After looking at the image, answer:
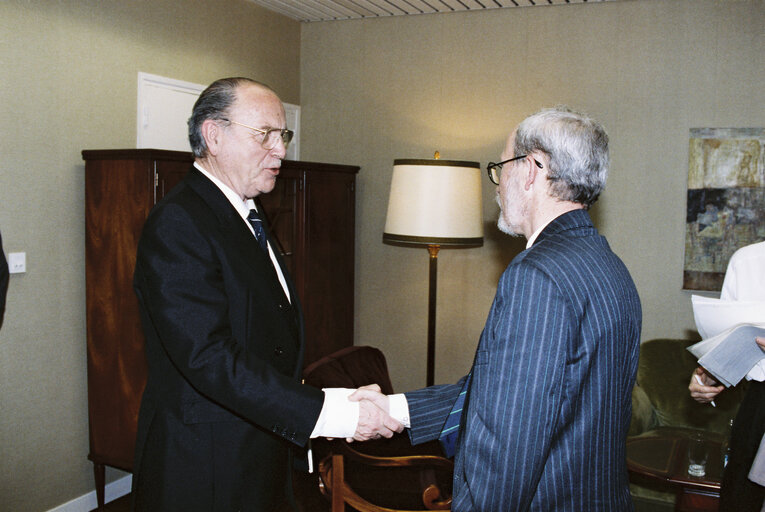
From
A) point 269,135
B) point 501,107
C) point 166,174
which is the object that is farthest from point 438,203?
point 269,135

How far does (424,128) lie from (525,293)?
3679 millimetres

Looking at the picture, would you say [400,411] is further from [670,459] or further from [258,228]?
[670,459]

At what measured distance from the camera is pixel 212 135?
2.06 m

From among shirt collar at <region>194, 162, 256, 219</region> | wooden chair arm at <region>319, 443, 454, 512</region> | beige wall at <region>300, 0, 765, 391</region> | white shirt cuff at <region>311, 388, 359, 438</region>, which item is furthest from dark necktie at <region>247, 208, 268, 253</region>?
beige wall at <region>300, 0, 765, 391</region>

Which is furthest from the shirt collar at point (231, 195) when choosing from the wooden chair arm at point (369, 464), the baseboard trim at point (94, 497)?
the baseboard trim at point (94, 497)

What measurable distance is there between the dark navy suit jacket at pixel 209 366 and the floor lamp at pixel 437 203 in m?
2.14

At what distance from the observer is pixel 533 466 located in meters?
1.35

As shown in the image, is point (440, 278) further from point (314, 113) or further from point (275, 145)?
point (275, 145)

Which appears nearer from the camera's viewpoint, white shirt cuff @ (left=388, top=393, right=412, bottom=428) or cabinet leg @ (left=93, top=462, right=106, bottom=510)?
white shirt cuff @ (left=388, top=393, right=412, bottom=428)

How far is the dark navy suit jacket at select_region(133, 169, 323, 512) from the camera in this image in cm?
177

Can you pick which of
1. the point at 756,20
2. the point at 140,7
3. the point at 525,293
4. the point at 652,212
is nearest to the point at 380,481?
the point at 525,293

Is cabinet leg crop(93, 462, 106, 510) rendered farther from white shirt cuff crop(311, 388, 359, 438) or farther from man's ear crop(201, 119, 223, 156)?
man's ear crop(201, 119, 223, 156)

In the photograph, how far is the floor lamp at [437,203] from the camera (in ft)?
13.1

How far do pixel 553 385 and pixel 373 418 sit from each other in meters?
0.85
